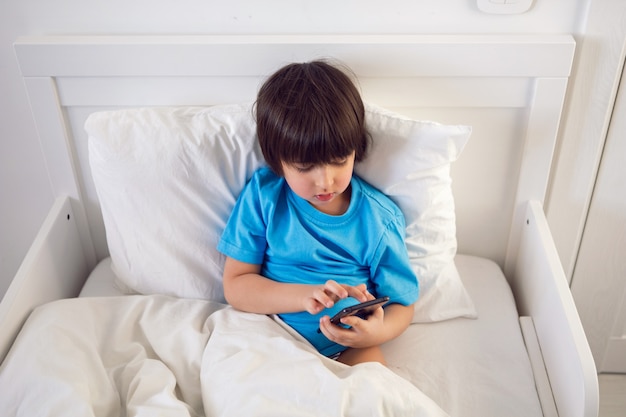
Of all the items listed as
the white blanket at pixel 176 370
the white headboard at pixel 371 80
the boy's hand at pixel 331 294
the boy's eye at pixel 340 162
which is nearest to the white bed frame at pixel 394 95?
the white headboard at pixel 371 80

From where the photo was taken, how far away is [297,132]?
90cm

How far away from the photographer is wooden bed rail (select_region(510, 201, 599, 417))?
2.92ft

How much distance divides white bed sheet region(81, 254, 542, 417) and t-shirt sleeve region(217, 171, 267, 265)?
0.29 metres

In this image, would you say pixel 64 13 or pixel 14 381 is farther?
pixel 64 13

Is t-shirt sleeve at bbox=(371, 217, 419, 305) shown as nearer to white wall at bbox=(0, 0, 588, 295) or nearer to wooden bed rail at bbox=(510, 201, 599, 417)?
wooden bed rail at bbox=(510, 201, 599, 417)

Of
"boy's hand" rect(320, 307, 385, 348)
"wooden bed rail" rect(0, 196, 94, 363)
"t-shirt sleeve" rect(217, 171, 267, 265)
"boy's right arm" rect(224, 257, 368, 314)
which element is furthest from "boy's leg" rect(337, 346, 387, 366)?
"wooden bed rail" rect(0, 196, 94, 363)

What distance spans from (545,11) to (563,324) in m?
0.55

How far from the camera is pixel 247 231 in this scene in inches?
41.5

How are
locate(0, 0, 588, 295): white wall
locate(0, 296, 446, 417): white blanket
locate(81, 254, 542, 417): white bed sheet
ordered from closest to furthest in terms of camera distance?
locate(0, 296, 446, 417): white blanket < locate(81, 254, 542, 417): white bed sheet < locate(0, 0, 588, 295): white wall

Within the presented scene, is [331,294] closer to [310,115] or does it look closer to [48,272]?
[310,115]

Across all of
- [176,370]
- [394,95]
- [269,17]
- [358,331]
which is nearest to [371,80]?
[394,95]

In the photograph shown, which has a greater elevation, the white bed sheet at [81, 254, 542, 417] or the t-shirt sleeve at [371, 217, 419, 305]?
the t-shirt sleeve at [371, 217, 419, 305]

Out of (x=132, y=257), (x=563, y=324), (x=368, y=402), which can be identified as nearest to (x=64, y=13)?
(x=132, y=257)

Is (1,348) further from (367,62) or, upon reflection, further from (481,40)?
(481,40)
